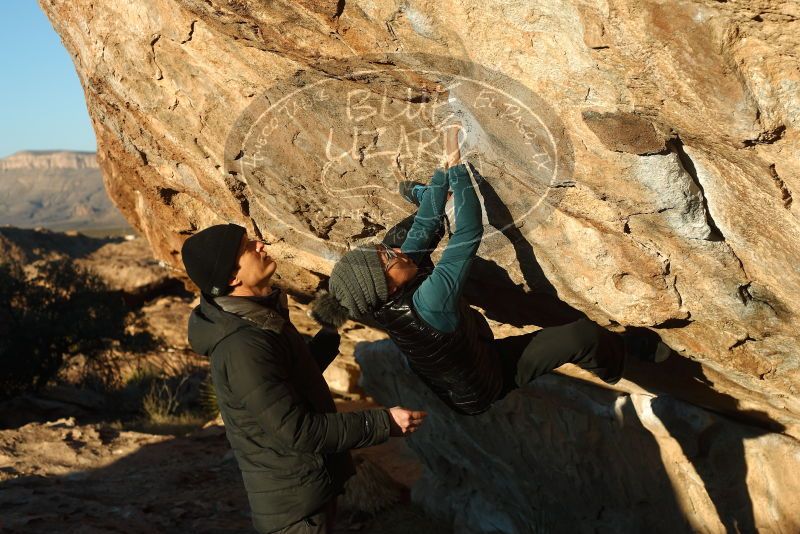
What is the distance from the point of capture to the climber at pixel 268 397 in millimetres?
2611

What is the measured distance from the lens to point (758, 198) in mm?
2670

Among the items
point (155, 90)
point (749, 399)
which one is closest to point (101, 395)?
point (155, 90)

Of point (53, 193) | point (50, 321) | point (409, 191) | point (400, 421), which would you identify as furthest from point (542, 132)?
point (53, 193)

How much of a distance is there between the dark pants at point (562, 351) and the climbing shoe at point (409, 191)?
0.82m

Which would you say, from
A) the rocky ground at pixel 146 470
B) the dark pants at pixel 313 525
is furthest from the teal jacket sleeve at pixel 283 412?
the rocky ground at pixel 146 470

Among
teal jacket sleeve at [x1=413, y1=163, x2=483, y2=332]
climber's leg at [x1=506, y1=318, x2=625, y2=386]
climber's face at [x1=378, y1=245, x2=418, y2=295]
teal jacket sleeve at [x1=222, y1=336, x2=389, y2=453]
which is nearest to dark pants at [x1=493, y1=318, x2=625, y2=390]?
climber's leg at [x1=506, y1=318, x2=625, y2=386]

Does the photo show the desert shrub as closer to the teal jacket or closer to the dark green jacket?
the dark green jacket

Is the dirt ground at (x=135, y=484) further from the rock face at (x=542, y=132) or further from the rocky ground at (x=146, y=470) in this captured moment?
the rock face at (x=542, y=132)

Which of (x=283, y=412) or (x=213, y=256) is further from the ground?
(x=213, y=256)

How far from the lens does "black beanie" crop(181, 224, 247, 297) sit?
2.74m

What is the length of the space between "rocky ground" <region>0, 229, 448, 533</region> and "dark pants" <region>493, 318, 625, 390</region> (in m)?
2.50

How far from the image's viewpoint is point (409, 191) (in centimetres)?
369

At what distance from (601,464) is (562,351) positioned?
1318mm

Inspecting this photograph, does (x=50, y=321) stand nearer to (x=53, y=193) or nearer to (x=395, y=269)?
(x=395, y=269)
